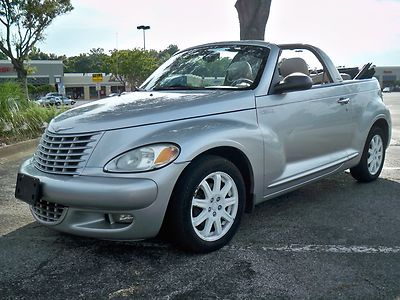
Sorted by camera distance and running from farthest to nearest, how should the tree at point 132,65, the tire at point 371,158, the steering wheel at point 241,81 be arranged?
the tree at point 132,65
the tire at point 371,158
the steering wheel at point 241,81

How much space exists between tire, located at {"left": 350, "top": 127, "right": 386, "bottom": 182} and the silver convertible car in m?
0.74

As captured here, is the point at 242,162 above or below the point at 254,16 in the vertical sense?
below

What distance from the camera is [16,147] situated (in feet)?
28.4

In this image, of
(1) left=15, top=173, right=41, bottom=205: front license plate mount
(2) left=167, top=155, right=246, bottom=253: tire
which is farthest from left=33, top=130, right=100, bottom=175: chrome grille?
(2) left=167, top=155, right=246, bottom=253: tire

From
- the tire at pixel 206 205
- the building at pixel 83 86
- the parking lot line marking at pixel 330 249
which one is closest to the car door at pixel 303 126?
the tire at pixel 206 205

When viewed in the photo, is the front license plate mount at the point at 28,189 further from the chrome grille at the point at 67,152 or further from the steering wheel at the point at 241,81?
the steering wheel at the point at 241,81

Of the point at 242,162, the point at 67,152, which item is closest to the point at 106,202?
the point at 67,152

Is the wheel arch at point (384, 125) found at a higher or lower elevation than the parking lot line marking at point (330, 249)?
higher

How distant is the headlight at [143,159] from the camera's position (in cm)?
315

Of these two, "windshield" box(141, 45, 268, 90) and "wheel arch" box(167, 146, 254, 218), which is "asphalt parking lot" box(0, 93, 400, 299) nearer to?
"wheel arch" box(167, 146, 254, 218)

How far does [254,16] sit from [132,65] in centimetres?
4228

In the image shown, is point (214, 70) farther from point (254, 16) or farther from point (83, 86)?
point (83, 86)

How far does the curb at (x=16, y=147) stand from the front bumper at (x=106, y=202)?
17.9ft

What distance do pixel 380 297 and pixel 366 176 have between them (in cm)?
296
